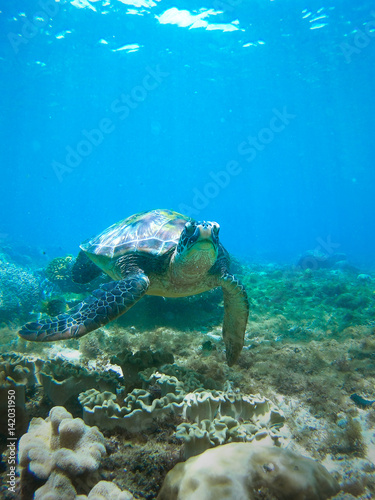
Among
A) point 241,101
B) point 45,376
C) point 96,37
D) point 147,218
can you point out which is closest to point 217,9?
point 96,37

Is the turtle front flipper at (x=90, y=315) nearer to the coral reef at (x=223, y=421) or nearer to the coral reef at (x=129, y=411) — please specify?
the coral reef at (x=129, y=411)

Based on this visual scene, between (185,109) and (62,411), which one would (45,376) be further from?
(185,109)

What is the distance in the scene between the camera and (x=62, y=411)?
2.67 metres

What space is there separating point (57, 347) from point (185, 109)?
210 feet

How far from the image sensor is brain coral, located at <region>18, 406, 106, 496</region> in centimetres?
218

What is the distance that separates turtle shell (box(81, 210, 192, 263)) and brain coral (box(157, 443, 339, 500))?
4.08m

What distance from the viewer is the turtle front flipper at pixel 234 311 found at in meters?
5.26

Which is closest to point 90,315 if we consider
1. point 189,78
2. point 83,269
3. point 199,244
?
point 199,244

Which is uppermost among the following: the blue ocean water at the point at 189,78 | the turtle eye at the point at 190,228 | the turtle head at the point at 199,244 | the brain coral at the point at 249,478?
the blue ocean water at the point at 189,78

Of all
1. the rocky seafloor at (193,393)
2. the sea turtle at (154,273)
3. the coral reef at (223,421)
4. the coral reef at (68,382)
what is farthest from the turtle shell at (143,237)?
the coral reef at (223,421)

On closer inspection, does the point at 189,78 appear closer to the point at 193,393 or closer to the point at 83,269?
the point at 83,269

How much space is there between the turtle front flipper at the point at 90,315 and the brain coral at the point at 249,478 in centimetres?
240

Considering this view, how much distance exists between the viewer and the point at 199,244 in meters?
4.55

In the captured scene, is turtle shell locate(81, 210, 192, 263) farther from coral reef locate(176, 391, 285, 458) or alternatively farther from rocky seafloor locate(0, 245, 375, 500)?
coral reef locate(176, 391, 285, 458)
